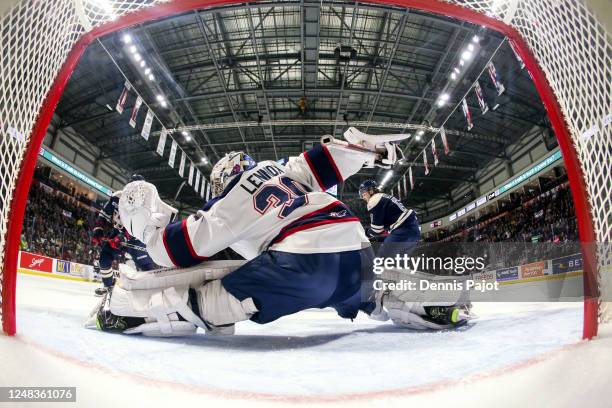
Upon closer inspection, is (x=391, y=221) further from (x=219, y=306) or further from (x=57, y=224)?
(x=57, y=224)

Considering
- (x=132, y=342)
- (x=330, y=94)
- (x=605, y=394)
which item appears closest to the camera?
(x=605, y=394)

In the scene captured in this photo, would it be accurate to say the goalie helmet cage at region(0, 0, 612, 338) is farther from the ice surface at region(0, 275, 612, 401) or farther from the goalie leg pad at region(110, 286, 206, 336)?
the goalie leg pad at region(110, 286, 206, 336)

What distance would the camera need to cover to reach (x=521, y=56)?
1.14 m

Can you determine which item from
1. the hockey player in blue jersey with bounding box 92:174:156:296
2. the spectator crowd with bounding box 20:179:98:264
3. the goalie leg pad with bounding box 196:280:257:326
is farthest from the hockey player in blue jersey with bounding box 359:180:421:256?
the spectator crowd with bounding box 20:179:98:264

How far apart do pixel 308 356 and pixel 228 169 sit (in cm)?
90

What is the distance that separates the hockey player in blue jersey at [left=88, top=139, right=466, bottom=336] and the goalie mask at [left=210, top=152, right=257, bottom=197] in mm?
192

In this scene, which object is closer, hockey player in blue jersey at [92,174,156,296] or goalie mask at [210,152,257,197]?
goalie mask at [210,152,257,197]

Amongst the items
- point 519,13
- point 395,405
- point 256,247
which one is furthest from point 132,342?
point 519,13

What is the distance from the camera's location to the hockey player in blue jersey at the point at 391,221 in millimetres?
2518

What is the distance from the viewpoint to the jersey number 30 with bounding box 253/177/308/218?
1.30 meters

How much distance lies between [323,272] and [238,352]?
0.39 metres

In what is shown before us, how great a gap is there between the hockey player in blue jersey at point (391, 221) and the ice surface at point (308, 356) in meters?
1.06

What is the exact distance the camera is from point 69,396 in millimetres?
569

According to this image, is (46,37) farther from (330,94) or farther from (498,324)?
(330,94)
